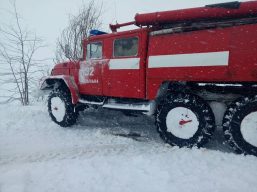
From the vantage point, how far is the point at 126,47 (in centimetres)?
644

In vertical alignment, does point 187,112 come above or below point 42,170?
above

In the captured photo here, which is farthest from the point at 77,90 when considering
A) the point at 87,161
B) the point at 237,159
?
the point at 237,159

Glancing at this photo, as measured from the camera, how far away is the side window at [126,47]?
20.6 ft

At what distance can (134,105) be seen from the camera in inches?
247

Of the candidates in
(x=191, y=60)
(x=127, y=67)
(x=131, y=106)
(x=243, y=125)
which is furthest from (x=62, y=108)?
(x=243, y=125)

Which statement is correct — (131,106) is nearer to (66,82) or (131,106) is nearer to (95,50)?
(95,50)

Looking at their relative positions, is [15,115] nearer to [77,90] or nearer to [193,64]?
[77,90]

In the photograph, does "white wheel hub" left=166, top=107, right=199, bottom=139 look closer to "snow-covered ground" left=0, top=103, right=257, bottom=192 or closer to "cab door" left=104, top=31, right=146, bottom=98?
"snow-covered ground" left=0, top=103, right=257, bottom=192

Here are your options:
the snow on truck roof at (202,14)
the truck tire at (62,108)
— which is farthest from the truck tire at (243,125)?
the truck tire at (62,108)

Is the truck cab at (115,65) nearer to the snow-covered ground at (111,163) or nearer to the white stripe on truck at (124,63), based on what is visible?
the white stripe on truck at (124,63)

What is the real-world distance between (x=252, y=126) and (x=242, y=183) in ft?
4.56

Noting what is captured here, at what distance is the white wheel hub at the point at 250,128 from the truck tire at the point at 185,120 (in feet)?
2.01

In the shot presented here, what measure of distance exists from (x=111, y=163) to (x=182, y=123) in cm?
171

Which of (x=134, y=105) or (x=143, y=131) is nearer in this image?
(x=134, y=105)
